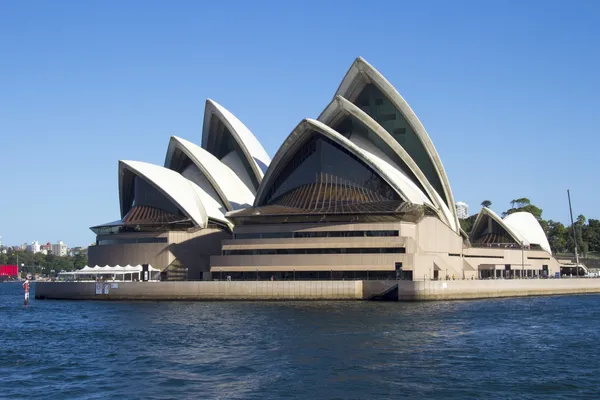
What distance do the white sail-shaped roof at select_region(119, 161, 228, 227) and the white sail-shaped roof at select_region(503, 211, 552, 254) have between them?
42.7m

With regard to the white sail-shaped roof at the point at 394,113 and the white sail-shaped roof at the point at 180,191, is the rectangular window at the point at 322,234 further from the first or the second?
the white sail-shaped roof at the point at 394,113

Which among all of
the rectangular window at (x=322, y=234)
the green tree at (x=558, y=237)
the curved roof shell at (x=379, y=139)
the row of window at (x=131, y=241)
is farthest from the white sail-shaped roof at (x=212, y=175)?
the green tree at (x=558, y=237)

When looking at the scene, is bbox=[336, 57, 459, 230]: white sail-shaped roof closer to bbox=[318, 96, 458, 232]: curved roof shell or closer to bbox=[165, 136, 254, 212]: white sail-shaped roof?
bbox=[318, 96, 458, 232]: curved roof shell

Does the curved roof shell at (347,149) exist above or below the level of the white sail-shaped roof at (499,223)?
above

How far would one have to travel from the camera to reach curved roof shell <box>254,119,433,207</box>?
77125 millimetres

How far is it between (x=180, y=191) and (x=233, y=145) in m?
13.6

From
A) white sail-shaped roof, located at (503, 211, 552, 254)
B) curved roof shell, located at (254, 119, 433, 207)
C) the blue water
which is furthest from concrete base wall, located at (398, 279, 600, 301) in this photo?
white sail-shaped roof, located at (503, 211, 552, 254)

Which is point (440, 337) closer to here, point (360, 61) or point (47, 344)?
point (47, 344)

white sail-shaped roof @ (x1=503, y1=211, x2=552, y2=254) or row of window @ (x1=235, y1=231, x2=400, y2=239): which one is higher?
white sail-shaped roof @ (x1=503, y1=211, x2=552, y2=254)

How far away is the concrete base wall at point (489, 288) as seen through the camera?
224ft

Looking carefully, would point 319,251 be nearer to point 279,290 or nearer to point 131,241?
point 279,290

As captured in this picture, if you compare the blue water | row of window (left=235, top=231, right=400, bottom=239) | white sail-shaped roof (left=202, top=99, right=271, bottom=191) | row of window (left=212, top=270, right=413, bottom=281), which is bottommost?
the blue water

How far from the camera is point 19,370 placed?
32.8 metres

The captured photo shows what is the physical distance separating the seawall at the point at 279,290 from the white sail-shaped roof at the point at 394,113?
15378 millimetres
